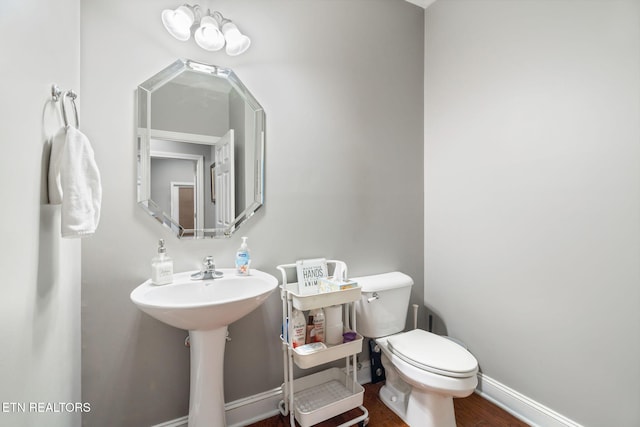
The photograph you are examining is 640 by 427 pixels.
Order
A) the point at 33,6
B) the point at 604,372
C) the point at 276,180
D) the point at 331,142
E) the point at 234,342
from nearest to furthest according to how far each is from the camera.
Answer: the point at 33,6 → the point at 604,372 → the point at 234,342 → the point at 276,180 → the point at 331,142

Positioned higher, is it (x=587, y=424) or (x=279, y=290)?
(x=279, y=290)

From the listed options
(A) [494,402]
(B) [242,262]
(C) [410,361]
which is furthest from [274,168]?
(A) [494,402]

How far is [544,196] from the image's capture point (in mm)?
1534

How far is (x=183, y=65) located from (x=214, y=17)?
0.95 feet

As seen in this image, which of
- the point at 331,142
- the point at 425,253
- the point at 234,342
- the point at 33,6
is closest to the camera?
the point at 33,6

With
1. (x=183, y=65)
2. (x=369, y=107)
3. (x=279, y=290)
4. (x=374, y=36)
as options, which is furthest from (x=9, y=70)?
(x=374, y=36)

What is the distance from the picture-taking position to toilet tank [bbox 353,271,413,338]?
1751 mm

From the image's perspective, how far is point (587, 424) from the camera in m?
1.39

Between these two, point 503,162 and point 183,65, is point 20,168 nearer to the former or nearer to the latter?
point 183,65

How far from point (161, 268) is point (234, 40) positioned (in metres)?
Result: 1.16

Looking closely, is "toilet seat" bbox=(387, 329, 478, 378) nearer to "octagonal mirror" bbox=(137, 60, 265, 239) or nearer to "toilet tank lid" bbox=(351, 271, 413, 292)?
"toilet tank lid" bbox=(351, 271, 413, 292)

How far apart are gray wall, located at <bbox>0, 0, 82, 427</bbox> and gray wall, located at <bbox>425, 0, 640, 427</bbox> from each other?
2.05 metres

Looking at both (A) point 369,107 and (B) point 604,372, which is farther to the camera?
(A) point 369,107

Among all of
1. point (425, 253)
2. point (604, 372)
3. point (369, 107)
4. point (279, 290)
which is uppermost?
point (369, 107)
